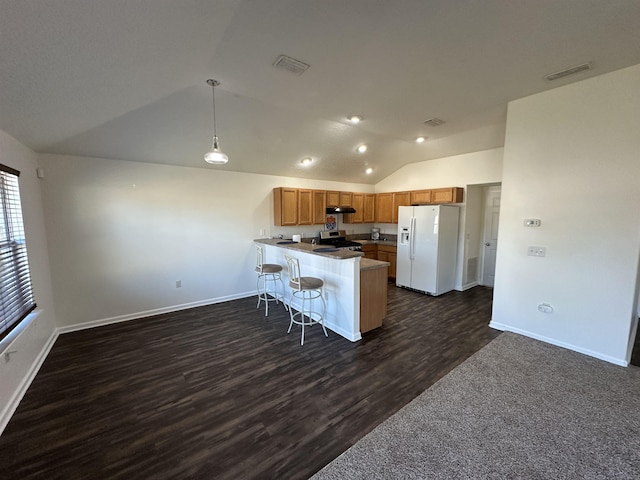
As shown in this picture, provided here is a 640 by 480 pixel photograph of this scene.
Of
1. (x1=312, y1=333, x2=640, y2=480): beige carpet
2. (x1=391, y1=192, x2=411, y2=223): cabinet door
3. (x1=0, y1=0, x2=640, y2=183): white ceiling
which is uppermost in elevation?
(x1=0, y1=0, x2=640, y2=183): white ceiling

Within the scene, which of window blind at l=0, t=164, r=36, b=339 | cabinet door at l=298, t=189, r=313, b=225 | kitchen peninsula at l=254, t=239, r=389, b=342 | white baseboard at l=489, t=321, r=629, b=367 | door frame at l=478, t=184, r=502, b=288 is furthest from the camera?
door frame at l=478, t=184, r=502, b=288

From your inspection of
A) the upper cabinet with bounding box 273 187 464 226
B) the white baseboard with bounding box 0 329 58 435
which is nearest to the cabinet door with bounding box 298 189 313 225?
the upper cabinet with bounding box 273 187 464 226

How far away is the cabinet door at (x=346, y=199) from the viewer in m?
6.18

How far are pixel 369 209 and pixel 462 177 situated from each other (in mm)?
2320

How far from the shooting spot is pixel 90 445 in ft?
6.02

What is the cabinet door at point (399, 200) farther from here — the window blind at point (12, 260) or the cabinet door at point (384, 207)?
the window blind at point (12, 260)

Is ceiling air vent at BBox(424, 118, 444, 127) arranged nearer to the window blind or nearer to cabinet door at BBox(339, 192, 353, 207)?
cabinet door at BBox(339, 192, 353, 207)

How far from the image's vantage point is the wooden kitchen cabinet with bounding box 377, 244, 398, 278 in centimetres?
611

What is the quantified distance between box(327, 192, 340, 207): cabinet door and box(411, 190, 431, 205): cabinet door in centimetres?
173

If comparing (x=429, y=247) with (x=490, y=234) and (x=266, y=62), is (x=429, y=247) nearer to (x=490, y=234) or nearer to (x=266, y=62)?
(x=490, y=234)

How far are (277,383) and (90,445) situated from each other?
1404mm

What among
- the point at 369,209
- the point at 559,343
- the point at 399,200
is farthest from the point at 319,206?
the point at 559,343

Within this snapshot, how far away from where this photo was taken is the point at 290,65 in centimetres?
239

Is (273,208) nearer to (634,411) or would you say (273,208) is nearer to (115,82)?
(115,82)
